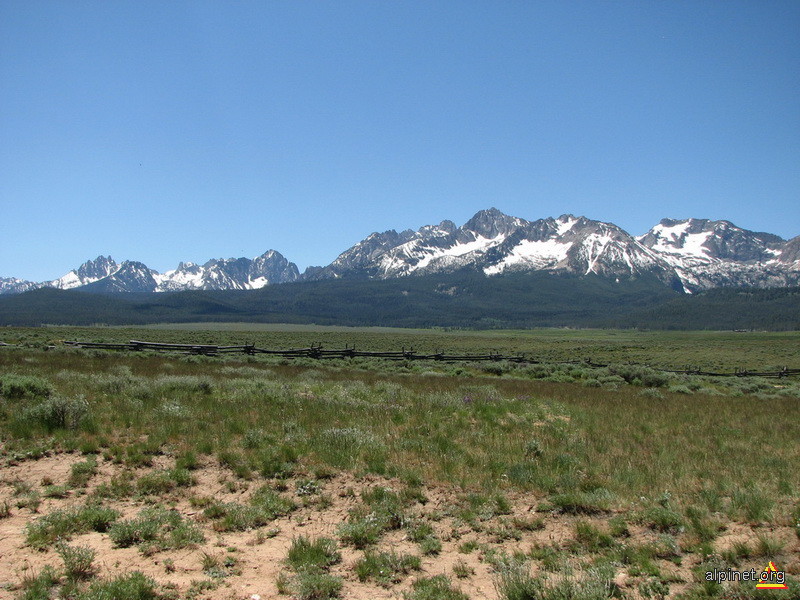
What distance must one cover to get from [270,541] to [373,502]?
1.55m

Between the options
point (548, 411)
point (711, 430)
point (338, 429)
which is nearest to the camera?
point (338, 429)

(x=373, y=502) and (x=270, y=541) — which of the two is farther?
(x=373, y=502)

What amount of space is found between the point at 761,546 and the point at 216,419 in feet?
31.9

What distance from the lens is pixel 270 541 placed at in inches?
A: 232

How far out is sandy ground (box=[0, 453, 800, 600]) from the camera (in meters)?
4.89

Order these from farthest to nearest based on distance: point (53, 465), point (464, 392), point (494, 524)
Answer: point (464, 392) → point (53, 465) → point (494, 524)

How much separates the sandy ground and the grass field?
0.03m

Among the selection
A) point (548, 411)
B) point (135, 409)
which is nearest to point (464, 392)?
point (548, 411)

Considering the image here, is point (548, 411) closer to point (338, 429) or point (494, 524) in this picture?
point (338, 429)

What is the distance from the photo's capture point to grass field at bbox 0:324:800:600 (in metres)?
4.92

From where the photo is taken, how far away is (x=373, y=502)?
22.6ft

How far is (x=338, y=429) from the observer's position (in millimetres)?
10070

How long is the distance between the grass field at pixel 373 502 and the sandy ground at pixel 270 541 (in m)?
0.03

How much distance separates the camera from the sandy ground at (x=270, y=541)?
192 inches
